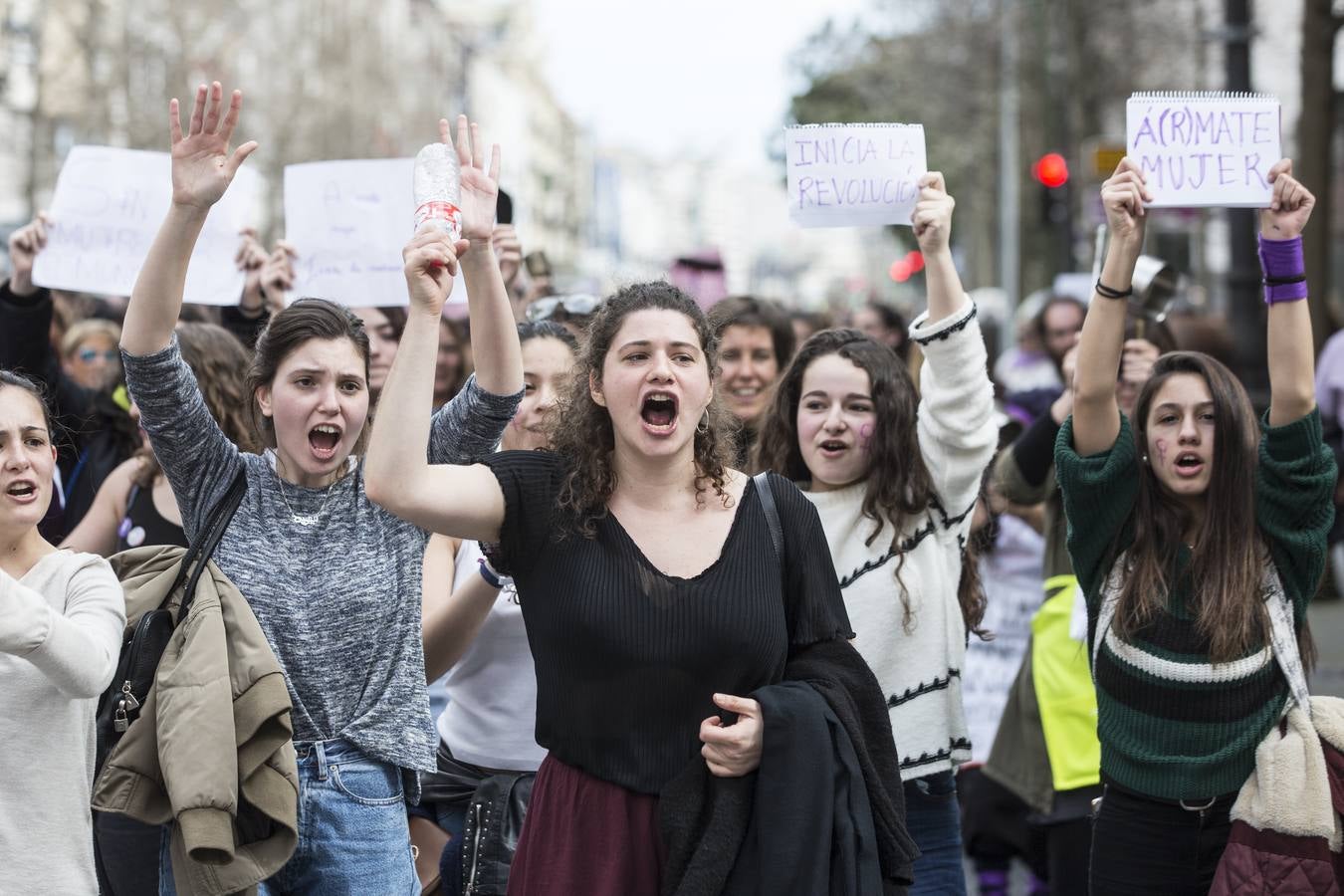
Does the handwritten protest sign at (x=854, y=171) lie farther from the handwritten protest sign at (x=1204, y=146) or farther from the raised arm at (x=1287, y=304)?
the raised arm at (x=1287, y=304)

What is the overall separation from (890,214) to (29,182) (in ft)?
88.8

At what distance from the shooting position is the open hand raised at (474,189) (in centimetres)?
346

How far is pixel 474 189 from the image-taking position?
11.5 feet

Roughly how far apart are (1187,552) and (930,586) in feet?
2.06

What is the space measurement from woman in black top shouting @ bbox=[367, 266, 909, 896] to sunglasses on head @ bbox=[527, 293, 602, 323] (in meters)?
2.21

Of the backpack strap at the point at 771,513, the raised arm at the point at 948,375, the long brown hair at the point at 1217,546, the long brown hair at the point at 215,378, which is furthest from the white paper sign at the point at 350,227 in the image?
the long brown hair at the point at 1217,546

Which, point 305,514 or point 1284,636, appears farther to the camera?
point 1284,636

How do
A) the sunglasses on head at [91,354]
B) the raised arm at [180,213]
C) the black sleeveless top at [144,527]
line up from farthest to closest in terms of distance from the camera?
the sunglasses on head at [91,354] < the black sleeveless top at [144,527] < the raised arm at [180,213]

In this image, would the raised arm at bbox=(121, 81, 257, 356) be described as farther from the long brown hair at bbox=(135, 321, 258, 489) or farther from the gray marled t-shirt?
the long brown hair at bbox=(135, 321, 258, 489)

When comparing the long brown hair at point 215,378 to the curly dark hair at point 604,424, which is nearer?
the curly dark hair at point 604,424

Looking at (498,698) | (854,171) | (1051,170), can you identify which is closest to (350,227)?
(854,171)

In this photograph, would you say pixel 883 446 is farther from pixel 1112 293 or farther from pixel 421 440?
pixel 421 440

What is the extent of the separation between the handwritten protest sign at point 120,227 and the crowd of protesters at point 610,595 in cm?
73

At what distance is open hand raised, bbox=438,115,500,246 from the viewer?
3.46 metres
